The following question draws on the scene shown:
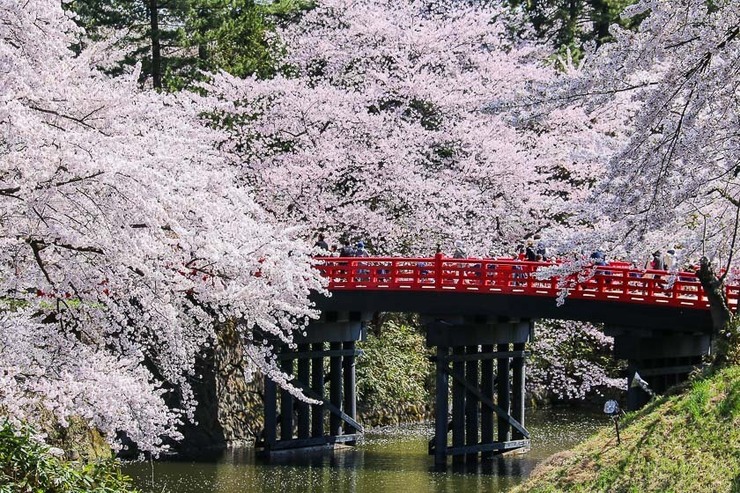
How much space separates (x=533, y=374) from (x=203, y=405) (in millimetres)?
10847

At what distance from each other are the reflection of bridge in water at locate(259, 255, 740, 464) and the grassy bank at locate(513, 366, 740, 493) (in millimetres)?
5784

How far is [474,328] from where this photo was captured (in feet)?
93.9

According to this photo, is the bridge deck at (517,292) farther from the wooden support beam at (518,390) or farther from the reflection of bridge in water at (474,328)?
the wooden support beam at (518,390)

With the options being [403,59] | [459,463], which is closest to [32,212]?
[459,463]

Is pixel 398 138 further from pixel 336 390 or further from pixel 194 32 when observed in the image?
pixel 194 32

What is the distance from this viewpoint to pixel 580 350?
37.2 meters

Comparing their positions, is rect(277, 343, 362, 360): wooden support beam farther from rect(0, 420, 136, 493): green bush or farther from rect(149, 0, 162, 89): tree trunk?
rect(0, 420, 136, 493): green bush

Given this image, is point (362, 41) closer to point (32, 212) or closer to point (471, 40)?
point (471, 40)

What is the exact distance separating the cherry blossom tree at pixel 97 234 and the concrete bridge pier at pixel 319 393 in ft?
41.8

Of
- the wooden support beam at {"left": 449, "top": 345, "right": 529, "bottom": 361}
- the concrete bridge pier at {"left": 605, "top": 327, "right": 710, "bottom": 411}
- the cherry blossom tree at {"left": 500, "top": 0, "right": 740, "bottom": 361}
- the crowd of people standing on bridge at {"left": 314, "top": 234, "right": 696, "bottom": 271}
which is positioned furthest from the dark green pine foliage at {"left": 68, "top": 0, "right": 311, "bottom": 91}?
the cherry blossom tree at {"left": 500, "top": 0, "right": 740, "bottom": 361}

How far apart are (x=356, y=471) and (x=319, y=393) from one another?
14.1 ft

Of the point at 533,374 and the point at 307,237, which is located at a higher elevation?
the point at 307,237

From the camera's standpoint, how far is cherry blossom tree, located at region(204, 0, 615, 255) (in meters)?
33.3

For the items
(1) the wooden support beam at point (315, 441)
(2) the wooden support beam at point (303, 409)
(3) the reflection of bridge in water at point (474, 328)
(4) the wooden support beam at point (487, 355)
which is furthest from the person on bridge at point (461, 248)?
(1) the wooden support beam at point (315, 441)
